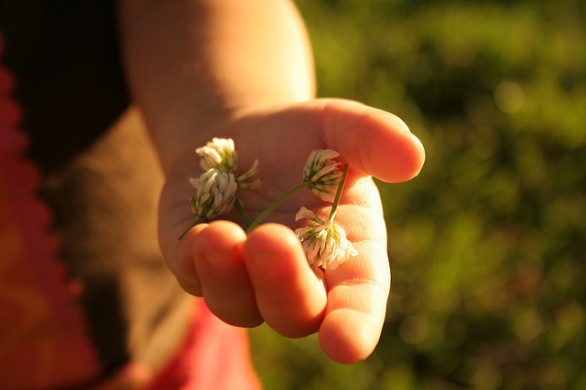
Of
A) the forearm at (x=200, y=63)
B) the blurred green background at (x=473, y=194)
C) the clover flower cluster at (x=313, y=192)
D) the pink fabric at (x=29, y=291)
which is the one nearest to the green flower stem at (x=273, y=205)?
the clover flower cluster at (x=313, y=192)

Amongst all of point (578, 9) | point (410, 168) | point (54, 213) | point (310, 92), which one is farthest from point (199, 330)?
point (578, 9)

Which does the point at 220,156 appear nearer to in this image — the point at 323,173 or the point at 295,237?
the point at 323,173

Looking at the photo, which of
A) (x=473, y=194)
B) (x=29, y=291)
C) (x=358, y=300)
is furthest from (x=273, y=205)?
(x=473, y=194)

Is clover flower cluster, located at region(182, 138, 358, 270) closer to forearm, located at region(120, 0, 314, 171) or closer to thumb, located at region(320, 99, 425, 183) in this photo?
thumb, located at region(320, 99, 425, 183)

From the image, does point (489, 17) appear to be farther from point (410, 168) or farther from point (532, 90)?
point (410, 168)

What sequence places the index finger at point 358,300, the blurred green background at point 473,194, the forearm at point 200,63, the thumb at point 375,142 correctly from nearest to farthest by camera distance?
the index finger at point 358,300 → the thumb at point 375,142 → the forearm at point 200,63 → the blurred green background at point 473,194

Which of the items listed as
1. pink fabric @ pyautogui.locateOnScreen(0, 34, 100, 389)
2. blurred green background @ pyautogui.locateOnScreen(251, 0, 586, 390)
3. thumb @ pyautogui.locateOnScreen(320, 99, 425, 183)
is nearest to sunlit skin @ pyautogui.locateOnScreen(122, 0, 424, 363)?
thumb @ pyautogui.locateOnScreen(320, 99, 425, 183)

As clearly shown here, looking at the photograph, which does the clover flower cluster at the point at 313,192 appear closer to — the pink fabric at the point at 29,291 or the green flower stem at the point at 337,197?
the green flower stem at the point at 337,197
